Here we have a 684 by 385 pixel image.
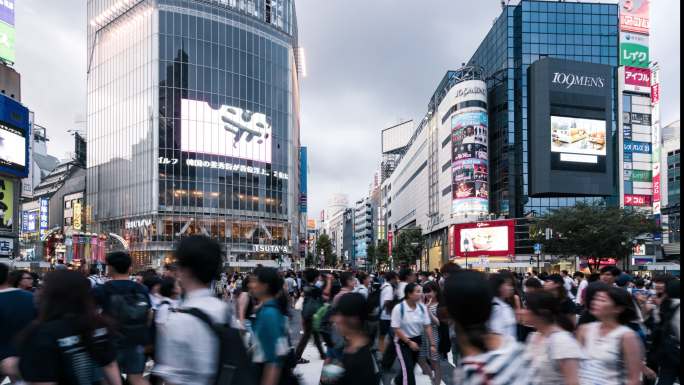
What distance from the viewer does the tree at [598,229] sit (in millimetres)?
45469

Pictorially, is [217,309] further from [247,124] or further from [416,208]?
[416,208]

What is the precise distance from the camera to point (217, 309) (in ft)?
9.59

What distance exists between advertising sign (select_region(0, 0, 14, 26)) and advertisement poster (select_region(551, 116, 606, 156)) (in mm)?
56171

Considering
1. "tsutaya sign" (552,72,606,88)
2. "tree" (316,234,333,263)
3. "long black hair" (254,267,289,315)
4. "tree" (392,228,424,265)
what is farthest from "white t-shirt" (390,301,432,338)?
"tree" (316,234,333,263)

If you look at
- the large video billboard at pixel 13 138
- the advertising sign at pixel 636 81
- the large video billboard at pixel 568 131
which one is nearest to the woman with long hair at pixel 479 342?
the large video billboard at pixel 13 138

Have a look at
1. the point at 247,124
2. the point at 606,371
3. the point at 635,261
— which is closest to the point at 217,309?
the point at 606,371

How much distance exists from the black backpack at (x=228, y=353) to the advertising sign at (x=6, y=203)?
46.9 m

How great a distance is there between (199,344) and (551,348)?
2308 millimetres

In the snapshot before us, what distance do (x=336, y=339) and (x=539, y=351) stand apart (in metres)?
3.59

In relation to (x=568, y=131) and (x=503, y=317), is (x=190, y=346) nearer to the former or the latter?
(x=503, y=317)

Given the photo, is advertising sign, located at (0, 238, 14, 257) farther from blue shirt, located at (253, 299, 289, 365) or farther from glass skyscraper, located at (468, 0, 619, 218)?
glass skyscraper, located at (468, 0, 619, 218)

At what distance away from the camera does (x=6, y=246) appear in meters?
42.2

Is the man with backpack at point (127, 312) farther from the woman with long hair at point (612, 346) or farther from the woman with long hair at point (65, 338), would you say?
the woman with long hair at point (612, 346)

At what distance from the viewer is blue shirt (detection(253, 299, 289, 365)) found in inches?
161
